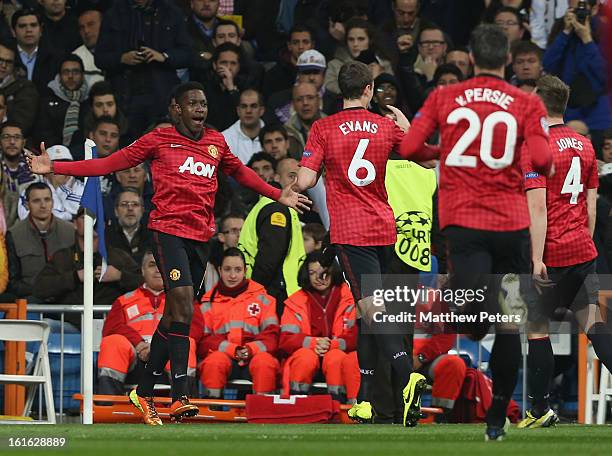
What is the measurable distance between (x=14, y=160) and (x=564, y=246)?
7554 mm

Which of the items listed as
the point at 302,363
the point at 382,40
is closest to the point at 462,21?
the point at 382,40

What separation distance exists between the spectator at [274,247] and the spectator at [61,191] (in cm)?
222

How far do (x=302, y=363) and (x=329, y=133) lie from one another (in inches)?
119

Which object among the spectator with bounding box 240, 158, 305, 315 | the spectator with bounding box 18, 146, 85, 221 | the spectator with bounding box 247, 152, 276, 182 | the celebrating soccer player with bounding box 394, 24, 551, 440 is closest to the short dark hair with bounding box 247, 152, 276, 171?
the spectator with bounding box 247, 152, 276, 182

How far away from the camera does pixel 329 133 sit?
460 inches

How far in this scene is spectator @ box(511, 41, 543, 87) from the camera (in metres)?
17.8

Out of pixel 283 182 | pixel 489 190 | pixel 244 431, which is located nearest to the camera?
pixel 489 190

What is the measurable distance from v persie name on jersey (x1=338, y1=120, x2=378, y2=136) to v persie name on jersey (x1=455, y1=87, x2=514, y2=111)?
2628mm

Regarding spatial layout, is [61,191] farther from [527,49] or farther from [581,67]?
[581,67]

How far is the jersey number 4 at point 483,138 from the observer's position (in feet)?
29.9

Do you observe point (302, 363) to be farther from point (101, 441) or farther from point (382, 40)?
point (382, 40)

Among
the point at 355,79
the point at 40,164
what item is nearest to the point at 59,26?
the point at 40,164

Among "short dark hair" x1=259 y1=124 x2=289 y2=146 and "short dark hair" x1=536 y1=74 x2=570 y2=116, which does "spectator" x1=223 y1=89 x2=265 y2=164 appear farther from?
"short dark hair" x1=536 y1=74 x2=570 y2=116

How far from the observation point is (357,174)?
11.7 m
